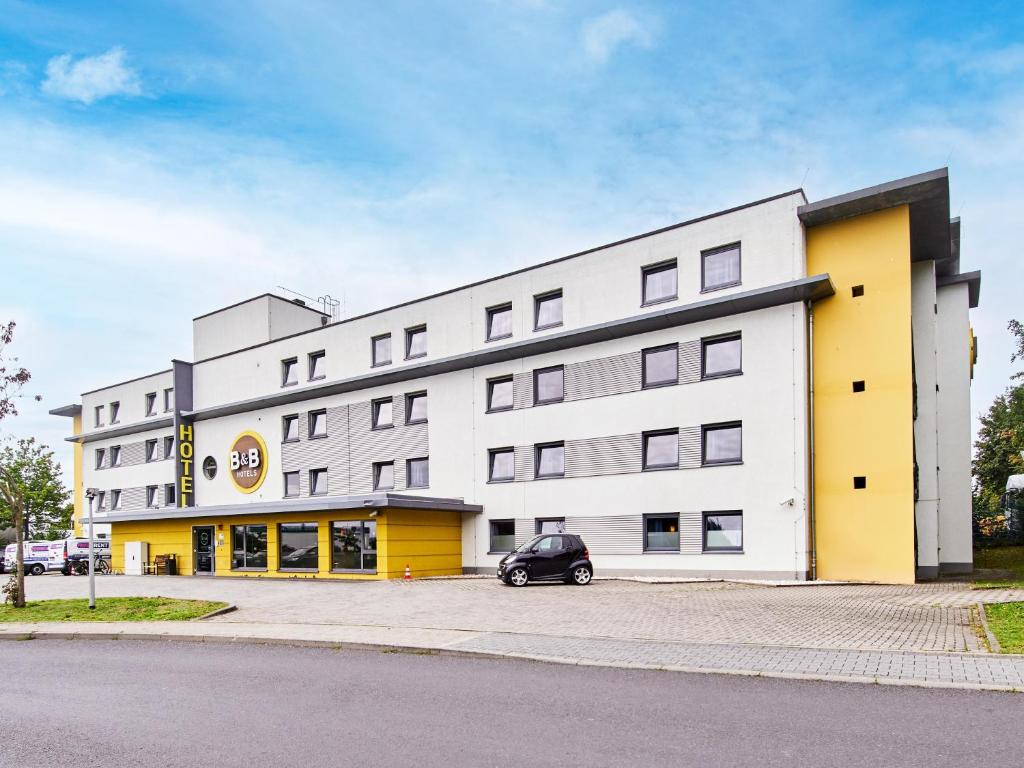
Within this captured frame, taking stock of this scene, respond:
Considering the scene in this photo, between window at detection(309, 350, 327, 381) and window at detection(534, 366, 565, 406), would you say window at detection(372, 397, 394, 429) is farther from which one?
window at detection(534, 366, 565, 406)

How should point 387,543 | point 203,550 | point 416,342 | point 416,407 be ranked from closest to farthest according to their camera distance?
point 387,543 < point 416,407 < point 416,342 < point 203,550

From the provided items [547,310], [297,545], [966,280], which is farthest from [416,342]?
[966,280]

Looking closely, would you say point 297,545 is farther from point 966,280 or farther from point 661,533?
point 966,280

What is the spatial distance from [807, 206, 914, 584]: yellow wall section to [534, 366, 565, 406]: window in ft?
28.8

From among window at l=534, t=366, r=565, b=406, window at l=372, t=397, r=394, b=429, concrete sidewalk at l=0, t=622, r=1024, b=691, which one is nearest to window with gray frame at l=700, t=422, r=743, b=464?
window at l=534, t=366, r=565, b=406

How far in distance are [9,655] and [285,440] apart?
24.4m

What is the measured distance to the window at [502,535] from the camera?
1144 inches

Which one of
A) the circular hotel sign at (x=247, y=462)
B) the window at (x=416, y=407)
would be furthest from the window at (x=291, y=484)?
the window at (x=416, y=407)

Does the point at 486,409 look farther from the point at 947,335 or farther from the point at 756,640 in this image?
the point at 756,640

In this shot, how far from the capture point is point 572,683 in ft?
29.6

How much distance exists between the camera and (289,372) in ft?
125

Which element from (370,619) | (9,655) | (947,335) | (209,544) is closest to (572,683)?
(370,619)

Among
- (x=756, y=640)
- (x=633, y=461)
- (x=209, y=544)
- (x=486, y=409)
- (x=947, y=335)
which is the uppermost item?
(x=947, y=335)

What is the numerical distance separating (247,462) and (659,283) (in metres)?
22.7
